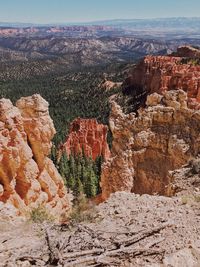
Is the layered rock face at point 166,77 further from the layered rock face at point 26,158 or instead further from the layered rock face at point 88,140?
the layered rock face at point 88,140

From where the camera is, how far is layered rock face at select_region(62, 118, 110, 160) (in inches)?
1895

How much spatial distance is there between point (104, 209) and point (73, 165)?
31954 mm

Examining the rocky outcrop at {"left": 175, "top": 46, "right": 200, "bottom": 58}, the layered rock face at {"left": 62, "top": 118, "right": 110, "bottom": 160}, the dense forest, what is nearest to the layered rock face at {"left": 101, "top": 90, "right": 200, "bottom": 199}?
the dense forest

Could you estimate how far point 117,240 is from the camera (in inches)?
298

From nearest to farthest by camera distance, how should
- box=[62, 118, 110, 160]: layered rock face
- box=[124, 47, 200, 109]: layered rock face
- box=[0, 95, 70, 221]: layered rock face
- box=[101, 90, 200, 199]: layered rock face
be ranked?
box=[0, 95, 70, 221]: layered rock face < box=[101, 90, 200, 199]: layered rock face < box=[62, 118, 110, 160]: layered rock face < box=[124, 47, 200, 109]: layered rock face

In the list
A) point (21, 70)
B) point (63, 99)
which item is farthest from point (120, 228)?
point (21, 70)

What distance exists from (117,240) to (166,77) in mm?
60946

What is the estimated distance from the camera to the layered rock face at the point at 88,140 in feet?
158

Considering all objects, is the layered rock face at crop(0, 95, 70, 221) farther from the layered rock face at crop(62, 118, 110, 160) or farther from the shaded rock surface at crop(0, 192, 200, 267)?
the layered rock face at crop(62, 118, 110, 160)

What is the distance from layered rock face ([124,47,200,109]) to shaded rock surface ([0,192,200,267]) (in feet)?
48.0

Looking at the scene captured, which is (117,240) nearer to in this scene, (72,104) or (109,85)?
(72,104)

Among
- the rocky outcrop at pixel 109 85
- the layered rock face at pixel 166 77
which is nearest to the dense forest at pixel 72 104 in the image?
the rocky outcrop at pixel 109 85

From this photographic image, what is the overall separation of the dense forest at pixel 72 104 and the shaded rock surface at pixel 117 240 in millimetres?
22435

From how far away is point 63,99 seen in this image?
357ft
